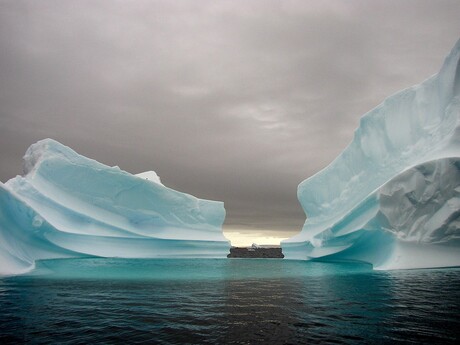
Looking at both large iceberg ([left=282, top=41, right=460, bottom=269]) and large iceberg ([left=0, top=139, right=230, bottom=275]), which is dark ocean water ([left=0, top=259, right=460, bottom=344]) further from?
large iceberg ([left=0, top=139, right=230, bottom=275])

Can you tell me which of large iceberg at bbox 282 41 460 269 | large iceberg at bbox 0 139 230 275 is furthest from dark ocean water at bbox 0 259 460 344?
large iceberg at bbox 0 139 230 275

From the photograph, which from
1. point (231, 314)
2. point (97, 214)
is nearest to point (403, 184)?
point (231, 314)

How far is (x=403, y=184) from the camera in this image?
1364 cm

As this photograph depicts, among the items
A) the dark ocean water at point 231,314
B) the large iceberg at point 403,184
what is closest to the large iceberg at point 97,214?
the dark ocean water at point 231,314

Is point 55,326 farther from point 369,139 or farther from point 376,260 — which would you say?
point 369,139

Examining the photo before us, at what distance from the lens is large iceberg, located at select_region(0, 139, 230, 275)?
1614cm

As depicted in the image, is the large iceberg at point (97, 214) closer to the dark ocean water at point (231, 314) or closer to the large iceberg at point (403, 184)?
the dark ocean water at point (231, 314)

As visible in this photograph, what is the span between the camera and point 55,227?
16.6m

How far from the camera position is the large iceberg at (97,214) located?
16.1 m

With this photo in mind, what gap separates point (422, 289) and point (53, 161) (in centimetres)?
1834

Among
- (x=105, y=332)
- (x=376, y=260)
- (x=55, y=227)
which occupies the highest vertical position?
(x=55, y=227)

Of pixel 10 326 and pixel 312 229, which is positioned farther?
pixel 312 229

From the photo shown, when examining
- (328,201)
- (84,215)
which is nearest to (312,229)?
(328,201)

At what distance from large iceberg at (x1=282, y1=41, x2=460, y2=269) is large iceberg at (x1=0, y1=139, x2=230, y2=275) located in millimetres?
8832
